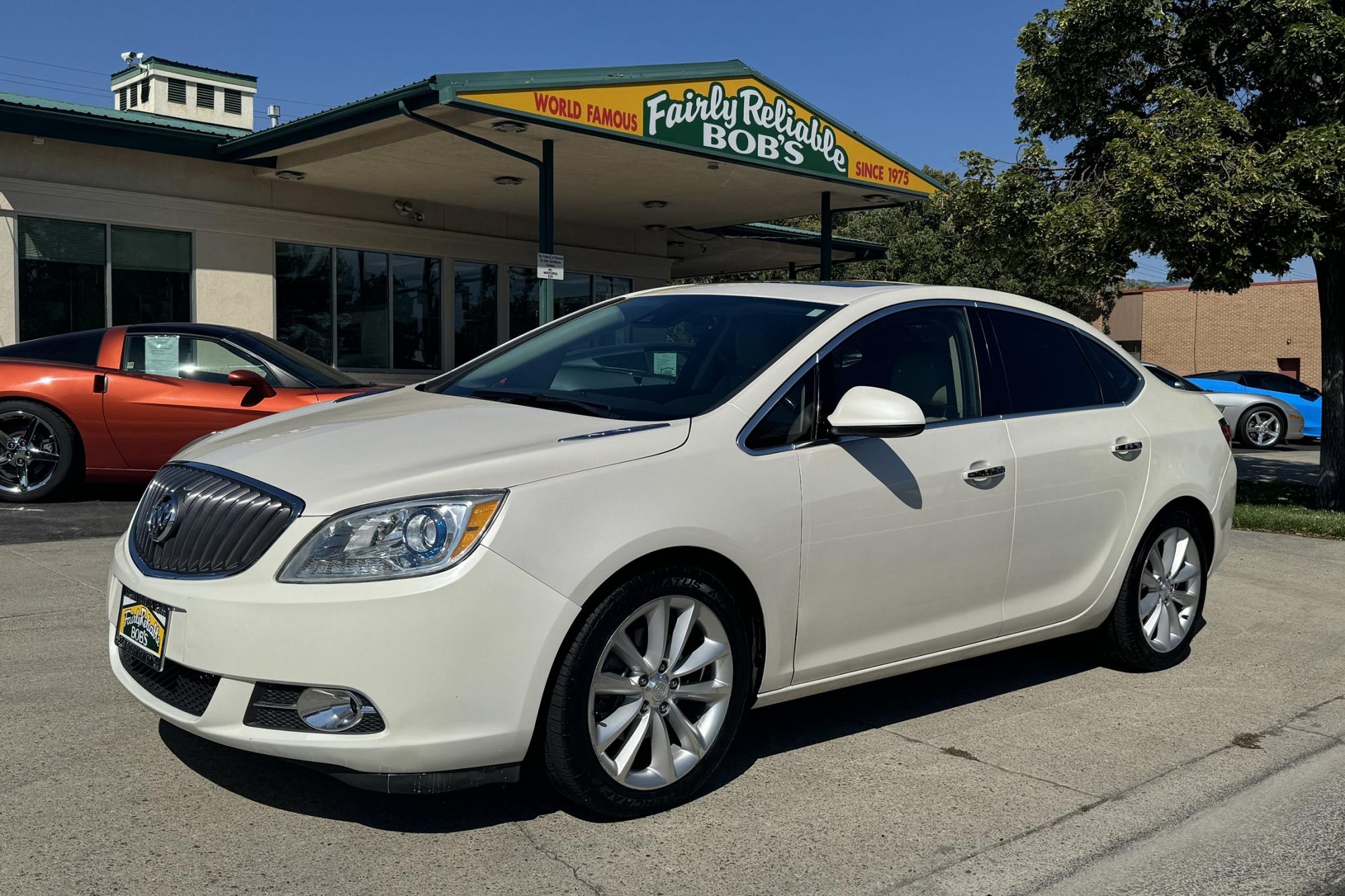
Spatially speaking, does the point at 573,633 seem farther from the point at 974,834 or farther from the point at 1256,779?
the point at 1256,779

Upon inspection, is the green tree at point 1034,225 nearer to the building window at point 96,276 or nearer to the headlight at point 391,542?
the headlight at point 391,542

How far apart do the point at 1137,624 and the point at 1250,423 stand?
18030mm

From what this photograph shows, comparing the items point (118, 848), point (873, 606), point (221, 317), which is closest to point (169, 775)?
point (118, 848)

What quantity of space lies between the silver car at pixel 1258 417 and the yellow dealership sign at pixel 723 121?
25.0 ft

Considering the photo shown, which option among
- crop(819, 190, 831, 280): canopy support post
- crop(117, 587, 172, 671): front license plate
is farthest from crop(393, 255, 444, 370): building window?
crop(117, 587, 172, 671): front license plate

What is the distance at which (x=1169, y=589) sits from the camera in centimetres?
555

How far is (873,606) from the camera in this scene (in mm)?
4215

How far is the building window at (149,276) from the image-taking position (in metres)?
16.1

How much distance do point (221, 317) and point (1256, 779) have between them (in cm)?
1577

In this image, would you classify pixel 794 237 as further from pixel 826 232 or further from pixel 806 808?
pixel 806 808

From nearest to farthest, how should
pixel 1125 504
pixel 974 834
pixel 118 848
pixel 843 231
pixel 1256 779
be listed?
1. pixel 118 848
2. pixel 974 834
3. pixel 1256 779
4. pixel 1125 504
5. pixel 843 231

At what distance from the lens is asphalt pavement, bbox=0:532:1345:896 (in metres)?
3.29

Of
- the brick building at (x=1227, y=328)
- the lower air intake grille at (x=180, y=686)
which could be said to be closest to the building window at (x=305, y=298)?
the lower air intake grille at (x=180, y=686)

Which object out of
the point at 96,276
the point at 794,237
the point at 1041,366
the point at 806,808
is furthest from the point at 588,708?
the point at 794,237
